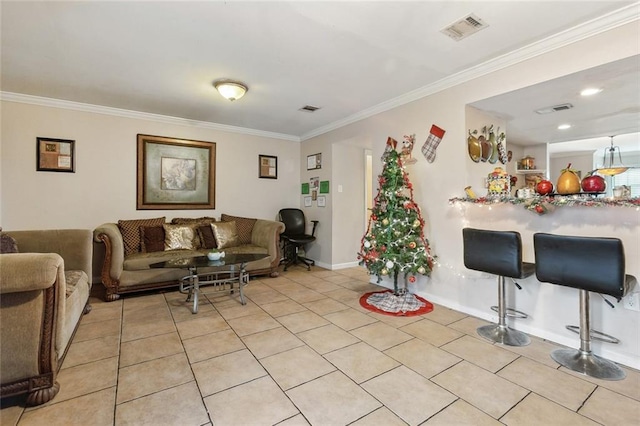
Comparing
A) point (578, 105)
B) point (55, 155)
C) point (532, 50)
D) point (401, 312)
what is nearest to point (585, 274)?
point (401, 312)

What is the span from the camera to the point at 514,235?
2.19 metres

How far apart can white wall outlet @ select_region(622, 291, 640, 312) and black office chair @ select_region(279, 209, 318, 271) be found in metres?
3.65

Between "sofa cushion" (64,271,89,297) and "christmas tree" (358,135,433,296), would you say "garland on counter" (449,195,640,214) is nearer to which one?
"christmas tree" (358,135,433,296)

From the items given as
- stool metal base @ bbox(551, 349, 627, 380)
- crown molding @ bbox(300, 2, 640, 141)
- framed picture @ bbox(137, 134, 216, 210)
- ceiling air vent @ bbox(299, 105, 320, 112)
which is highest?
ceiling air vent @ bbox(299, 105, 320, 112)

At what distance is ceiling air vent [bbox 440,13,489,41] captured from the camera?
2.04 meters

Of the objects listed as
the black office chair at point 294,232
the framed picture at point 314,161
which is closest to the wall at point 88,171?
the black office chair at point 294,232

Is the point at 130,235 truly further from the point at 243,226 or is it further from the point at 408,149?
the point at 408,149

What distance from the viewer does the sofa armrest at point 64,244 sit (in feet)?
8.77

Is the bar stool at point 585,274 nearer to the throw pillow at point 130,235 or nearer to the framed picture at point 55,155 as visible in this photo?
the throw pillow at point 130,235

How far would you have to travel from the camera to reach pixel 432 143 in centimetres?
319

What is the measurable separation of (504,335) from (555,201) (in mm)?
1158

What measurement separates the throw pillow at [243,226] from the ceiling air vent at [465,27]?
3.60 meters

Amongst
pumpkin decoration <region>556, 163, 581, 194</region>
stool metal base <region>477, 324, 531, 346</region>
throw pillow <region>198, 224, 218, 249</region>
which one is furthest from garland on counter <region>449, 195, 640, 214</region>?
throw pillow <region>198, 224, 218, 249</region>

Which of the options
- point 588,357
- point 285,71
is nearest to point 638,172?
point 588,357
